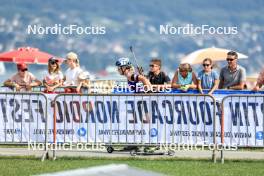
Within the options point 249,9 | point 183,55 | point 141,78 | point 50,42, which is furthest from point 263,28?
point 141,78

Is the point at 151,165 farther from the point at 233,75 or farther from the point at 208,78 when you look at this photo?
the point at 233,75

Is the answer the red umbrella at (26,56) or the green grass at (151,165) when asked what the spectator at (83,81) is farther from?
the red umbrella at (26,56)

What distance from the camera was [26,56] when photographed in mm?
21469

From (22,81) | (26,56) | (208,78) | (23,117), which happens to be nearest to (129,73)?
(208,78)

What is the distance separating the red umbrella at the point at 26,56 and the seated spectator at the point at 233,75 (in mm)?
7082

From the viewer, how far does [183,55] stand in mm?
20312

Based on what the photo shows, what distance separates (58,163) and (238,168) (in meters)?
2.45

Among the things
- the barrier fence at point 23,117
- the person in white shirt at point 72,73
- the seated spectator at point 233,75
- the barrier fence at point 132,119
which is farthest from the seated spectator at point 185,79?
the barrier fence at point 23,117

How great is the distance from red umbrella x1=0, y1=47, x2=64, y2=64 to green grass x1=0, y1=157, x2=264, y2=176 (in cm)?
855

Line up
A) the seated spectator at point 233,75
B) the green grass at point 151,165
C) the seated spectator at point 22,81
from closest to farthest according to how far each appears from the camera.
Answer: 1. the green grass at point 151,165
2. the seated spectator at point 233,75
3. the seated spectator at point 22,81

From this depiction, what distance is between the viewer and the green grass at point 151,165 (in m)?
11.1

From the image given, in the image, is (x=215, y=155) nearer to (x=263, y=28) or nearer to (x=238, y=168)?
(x=238, y=168)

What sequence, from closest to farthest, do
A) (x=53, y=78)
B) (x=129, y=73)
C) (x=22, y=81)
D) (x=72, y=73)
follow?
1. (x=129, y=73)
2. (x=53, y=78)
3. (x=72, y=73)
4. (x=22, y=81)

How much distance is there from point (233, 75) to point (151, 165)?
11.5 ft
